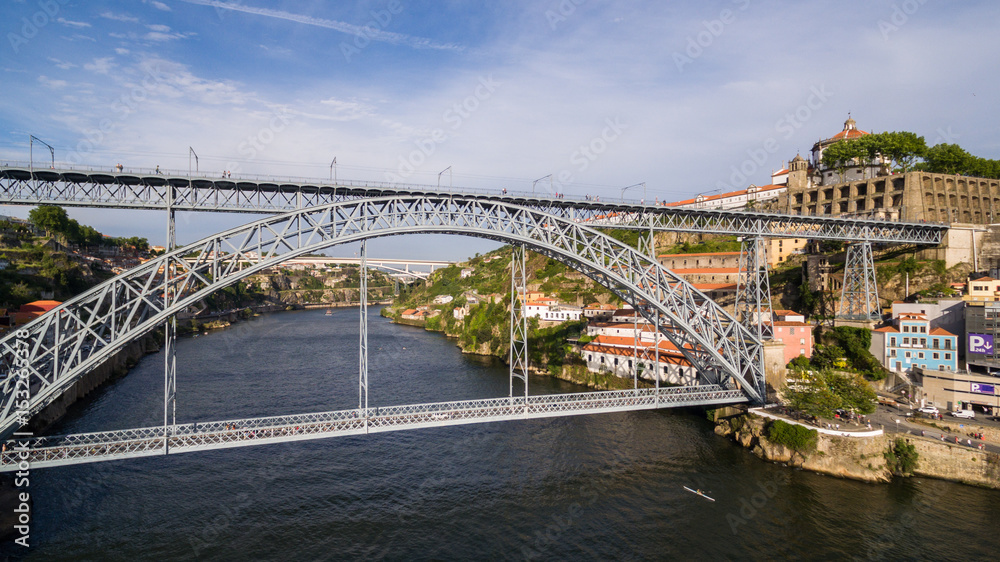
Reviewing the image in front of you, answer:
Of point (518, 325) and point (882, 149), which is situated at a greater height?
point (882, 149)

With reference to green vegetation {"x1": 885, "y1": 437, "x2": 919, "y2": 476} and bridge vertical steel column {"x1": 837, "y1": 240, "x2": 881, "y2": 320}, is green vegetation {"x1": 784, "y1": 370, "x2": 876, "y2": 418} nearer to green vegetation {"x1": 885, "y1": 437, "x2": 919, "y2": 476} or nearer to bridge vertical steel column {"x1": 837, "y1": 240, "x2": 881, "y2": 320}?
green vegetation {"x1": 885, "y1": 437, "x2": 919, "y2": 476}

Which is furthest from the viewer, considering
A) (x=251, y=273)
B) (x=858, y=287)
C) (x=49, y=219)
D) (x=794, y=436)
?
(x=49, y=219)

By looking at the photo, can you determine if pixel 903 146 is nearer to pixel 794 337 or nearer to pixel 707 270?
pixel 707 270

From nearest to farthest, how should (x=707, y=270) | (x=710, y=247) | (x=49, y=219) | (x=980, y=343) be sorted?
(x=980, y=343), (x=707, y=270), (x=49, y=219), (x=710, y=247)

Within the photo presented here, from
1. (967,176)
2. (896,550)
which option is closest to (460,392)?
(896,550)

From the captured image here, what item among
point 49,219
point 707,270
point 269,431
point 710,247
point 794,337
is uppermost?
point 49,219

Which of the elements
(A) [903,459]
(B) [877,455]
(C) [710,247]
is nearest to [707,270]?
(C) [710,247]

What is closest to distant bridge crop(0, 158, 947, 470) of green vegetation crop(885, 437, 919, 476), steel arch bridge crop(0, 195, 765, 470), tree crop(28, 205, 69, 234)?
steel arch bridge crop(0, 195, 765, 470)
